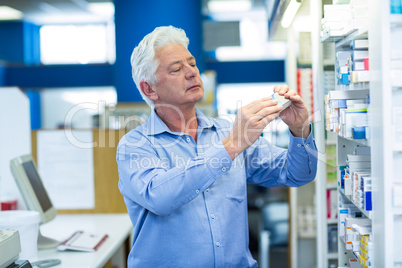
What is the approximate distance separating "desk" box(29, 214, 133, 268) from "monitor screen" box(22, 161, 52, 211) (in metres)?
0.24

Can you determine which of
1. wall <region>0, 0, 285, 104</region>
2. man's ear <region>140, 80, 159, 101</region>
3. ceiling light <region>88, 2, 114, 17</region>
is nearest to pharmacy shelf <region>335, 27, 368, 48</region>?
man's ear <region>140, 80, 159, 101</region>

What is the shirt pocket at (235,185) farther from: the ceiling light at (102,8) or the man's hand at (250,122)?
the ceiling light at (102,8)

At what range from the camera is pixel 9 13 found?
1073 centimetres

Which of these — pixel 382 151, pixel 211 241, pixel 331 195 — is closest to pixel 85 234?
pixel 211 241

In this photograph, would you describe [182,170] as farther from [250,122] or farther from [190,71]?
[190,71]

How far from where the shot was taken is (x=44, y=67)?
11.1 m

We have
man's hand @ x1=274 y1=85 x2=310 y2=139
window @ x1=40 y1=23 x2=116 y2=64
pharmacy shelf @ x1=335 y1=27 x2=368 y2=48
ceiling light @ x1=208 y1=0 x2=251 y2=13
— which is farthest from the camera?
window @ x1=40 y1=23 x2=116 y2=64

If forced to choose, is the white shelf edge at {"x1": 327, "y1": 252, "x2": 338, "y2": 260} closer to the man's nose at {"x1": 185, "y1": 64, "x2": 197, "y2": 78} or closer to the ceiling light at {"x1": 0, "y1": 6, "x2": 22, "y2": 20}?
the man's nose at {"x1": 185, "y1": 64, "x2": 197, "y2": 78}

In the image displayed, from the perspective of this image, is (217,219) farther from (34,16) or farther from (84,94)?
(84,94)

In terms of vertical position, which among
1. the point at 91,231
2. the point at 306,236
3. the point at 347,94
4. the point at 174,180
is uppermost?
the point at 347,94

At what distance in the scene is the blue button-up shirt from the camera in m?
1.76

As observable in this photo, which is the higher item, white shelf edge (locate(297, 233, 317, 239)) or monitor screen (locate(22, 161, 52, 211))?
monitor screen (locate(22, 161, 52, 211))

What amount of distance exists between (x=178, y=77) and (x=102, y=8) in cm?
925

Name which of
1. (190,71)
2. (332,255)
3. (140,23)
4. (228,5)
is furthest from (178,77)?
(228,5)
